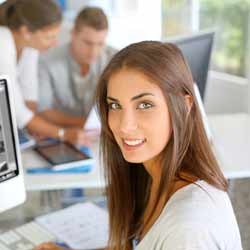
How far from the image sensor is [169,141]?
3.86ft

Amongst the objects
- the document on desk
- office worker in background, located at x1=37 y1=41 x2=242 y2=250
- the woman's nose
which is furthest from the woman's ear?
the document on desk

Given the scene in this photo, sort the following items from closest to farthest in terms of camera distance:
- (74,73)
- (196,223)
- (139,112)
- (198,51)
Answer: (196,223) → (139,112) → (198,51) → (74,73)

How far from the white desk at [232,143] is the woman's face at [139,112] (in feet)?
2.73

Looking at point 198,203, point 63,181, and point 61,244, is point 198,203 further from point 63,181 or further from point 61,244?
point 63,181

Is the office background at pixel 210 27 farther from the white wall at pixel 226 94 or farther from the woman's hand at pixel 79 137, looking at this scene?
the woman's hand at pixel 79 137

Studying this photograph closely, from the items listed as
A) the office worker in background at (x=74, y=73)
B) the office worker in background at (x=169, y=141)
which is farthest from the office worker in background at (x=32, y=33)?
the office worker in background at (x=169, y=141)

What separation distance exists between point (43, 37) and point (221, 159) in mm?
977

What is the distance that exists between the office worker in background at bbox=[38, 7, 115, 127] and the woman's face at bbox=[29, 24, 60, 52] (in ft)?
0.73

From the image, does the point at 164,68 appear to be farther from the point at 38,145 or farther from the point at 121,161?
the point at 38,145

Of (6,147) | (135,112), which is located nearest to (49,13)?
(6,147)

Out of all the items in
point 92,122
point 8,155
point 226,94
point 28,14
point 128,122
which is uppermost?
point 28,14

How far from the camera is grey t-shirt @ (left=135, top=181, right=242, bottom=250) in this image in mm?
1014

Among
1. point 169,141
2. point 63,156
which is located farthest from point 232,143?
point 169,141

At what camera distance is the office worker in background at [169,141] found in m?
1.05
